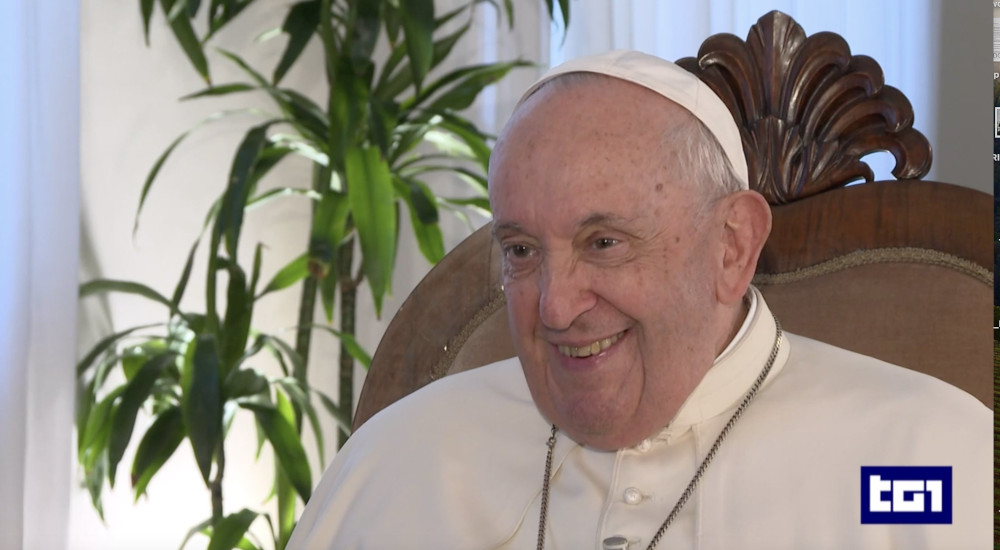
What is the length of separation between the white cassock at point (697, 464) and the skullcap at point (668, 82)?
0.25 m

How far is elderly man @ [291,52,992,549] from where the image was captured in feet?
4.04

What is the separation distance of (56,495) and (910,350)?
2118 millimetres

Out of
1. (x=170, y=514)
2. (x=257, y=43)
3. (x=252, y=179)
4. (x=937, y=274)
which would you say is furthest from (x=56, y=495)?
(x=937, y=274)

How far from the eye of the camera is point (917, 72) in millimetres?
2896

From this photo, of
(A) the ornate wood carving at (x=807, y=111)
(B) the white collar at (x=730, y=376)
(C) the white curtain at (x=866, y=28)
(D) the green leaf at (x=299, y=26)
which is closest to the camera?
(B) the white collar at (x=730, y=376)

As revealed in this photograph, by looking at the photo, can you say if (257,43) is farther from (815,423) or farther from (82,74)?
(815,423)

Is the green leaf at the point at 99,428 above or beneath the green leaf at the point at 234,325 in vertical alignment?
beneath

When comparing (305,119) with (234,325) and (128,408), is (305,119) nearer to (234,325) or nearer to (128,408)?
(234,325)

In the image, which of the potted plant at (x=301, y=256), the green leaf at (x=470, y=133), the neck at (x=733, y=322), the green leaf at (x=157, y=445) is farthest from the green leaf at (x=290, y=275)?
the neck at (x=733, y=322)

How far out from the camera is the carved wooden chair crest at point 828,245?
1429 millimetres

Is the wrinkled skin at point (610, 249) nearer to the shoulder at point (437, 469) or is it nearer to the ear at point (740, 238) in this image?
the ear at point (740, 238)

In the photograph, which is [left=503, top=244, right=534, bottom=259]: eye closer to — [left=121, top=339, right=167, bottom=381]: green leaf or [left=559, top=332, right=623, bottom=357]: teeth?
[left=559, top=332, right=623, bottom=357]: teeth

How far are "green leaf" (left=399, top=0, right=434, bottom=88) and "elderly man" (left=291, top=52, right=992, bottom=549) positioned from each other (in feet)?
3.63

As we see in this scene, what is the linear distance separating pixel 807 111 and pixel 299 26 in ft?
4.71
